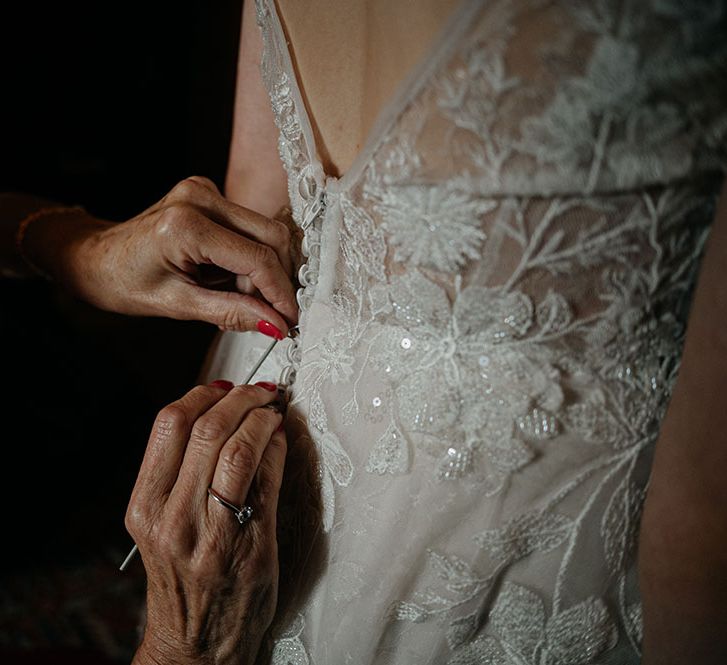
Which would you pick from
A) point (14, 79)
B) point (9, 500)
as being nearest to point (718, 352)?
point (9, 500)

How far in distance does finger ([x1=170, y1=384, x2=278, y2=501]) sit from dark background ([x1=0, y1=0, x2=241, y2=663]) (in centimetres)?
145

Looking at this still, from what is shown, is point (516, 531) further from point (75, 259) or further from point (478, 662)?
point (75, 259)

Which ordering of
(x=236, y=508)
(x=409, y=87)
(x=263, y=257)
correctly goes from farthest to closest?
(x=263, y=257)
(x=236, y=508)
(x=409, y=87)

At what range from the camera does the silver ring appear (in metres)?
0.63

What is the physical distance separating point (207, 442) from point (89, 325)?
253cm

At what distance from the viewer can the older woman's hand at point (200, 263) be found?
741 millimetres

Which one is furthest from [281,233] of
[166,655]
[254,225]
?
[166,655]

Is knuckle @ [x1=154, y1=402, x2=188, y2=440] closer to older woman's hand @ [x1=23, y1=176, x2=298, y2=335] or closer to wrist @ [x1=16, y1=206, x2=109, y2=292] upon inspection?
older woman's hand @ [x1=23, y1=176, x2=298, y2=335]

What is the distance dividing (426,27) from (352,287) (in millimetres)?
244

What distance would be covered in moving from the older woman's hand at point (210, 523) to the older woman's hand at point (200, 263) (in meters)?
0.12

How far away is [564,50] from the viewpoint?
0.45 m

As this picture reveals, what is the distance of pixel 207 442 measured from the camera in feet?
2.13

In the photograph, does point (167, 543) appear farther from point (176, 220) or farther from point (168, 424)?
point (176, 220)

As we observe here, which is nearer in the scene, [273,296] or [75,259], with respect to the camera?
[273,296]
